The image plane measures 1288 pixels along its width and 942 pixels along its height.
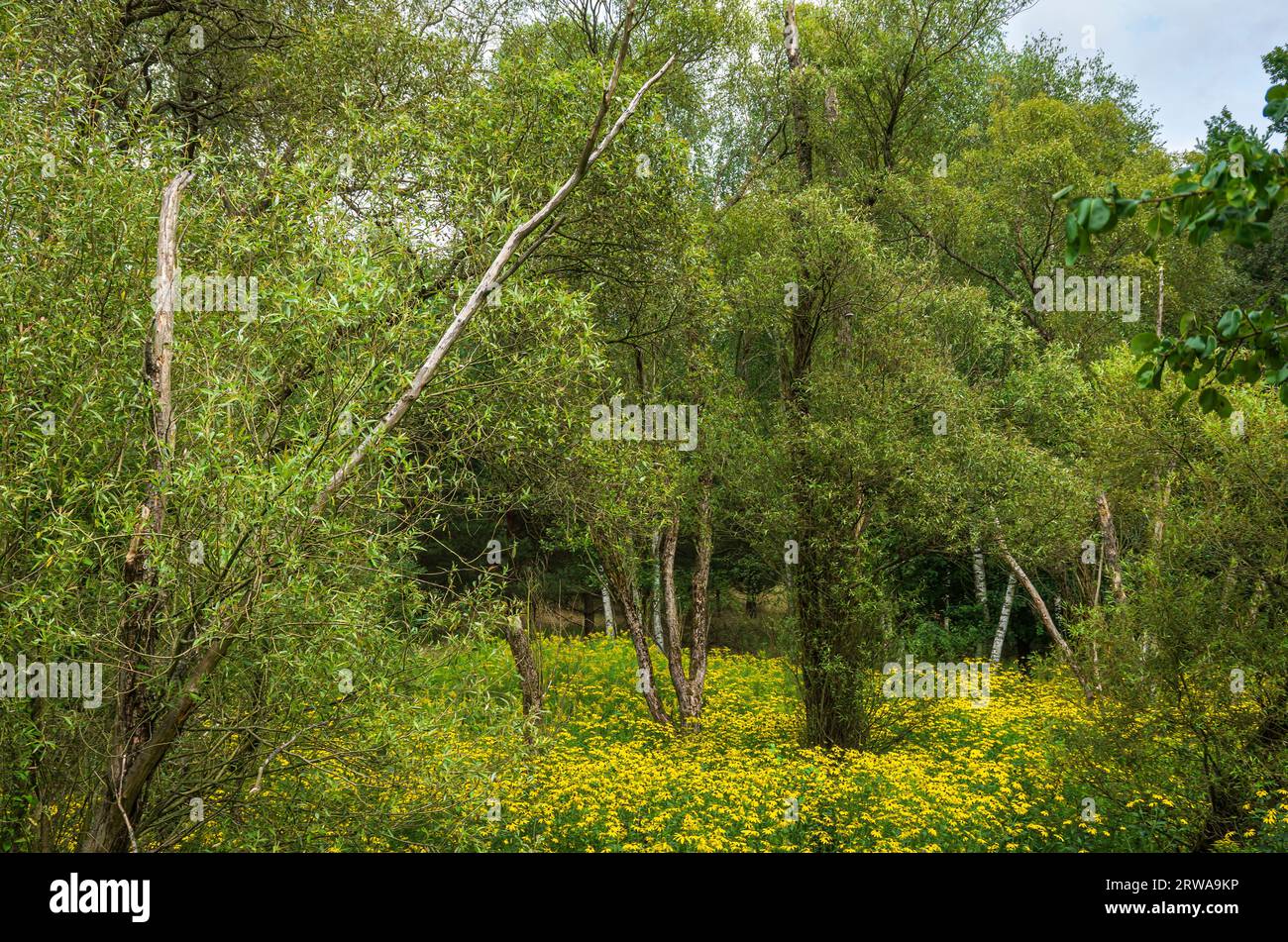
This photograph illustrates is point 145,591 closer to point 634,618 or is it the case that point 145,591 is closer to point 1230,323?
point 1230,323

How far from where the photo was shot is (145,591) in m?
5.70

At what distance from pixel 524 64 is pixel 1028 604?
2037 centimetres

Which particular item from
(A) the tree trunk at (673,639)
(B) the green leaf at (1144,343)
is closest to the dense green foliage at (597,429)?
(B) the green leaf at (1144,343)

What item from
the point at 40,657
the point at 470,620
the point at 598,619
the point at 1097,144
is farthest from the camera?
the point at 598,619

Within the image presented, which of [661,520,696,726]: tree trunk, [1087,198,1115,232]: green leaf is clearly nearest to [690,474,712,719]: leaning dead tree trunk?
[661,520,696,726]: tree trunk

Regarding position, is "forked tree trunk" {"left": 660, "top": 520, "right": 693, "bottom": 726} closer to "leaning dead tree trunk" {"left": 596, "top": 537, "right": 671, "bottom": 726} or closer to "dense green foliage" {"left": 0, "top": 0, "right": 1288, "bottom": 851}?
"dense green foliage" {"left": 0, "top": 0, "right": 1288, "bottom": 851}

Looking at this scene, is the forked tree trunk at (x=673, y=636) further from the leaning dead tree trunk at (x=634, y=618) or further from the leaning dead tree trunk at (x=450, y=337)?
the leaning dead tree trunk at (x=450, y=337)

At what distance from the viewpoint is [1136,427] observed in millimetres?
11641

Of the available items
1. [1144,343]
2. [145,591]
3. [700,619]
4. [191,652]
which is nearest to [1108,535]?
[700,619]

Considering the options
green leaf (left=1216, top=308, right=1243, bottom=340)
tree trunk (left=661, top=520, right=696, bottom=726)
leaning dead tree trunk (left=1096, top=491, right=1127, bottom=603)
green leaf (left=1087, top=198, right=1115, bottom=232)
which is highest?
green leaf (left=1087, top=198, right=1115, bottom=232)

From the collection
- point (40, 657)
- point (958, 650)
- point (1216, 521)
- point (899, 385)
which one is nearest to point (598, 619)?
point (958, 650)

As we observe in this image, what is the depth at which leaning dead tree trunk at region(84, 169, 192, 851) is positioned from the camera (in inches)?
231

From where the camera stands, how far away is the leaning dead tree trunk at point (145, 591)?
5863 mm
